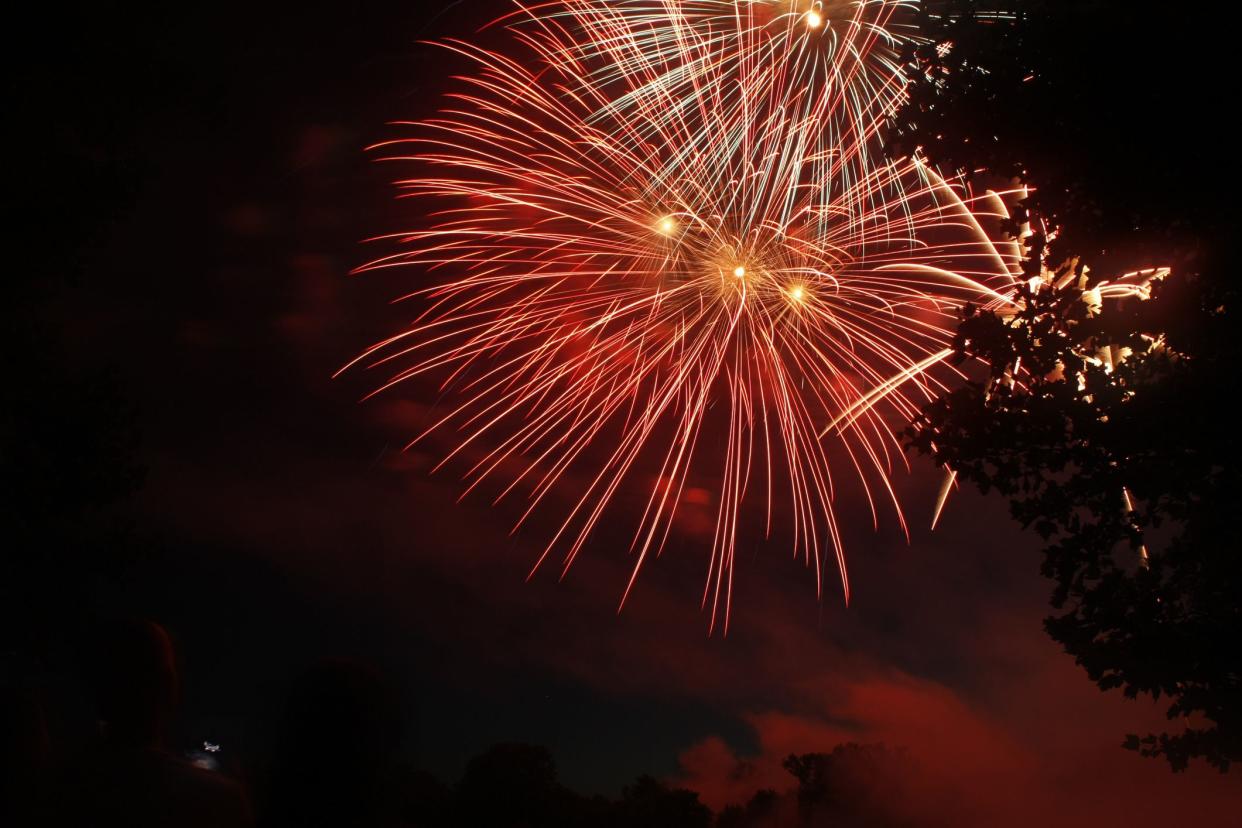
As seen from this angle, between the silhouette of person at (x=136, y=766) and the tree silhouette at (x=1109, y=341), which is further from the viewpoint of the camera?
the tree silhouette at (x=1109, y=341)

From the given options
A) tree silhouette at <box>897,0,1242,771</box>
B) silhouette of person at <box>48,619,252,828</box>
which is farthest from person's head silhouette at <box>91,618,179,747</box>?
tree silhouette at <box>897,0,1242,771</box>

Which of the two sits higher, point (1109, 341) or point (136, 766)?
point (1109, 341)

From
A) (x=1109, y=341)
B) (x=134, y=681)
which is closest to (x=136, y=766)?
(x=134, y=681)

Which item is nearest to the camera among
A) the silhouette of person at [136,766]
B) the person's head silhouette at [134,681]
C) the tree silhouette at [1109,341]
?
the silhouette of person at [136,766]

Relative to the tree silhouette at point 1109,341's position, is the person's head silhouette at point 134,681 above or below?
below

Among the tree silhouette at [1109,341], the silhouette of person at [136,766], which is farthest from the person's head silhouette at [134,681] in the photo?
the tree silhouette at [1109,341]

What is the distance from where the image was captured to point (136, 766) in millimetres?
2982

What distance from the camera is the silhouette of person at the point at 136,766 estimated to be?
2.89 meters

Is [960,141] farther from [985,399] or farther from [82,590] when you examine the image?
[82,590]

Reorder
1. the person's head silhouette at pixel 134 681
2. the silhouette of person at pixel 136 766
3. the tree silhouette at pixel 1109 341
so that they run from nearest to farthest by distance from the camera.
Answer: the silhouette of person at pixel 136 766 < the person's head silhouette at pixel 134 681 < the tree silhouette at pixel 1109 341

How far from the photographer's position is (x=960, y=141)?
8.09 m

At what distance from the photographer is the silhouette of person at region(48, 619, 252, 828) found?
2.89m

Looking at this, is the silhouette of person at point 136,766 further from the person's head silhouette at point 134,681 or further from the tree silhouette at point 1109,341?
the tree silhouette at point 1109,341

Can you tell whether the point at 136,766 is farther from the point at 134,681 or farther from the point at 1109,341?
the point at 1109,341
